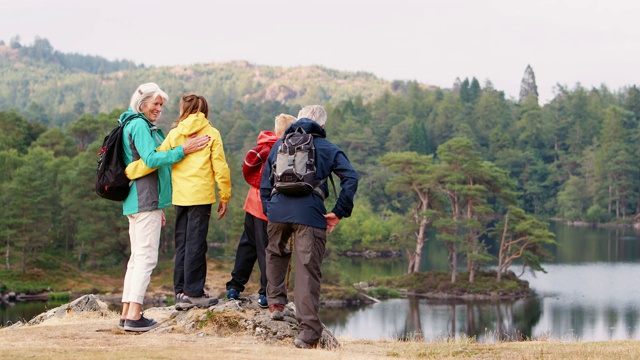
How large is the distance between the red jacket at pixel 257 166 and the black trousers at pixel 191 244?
39 cm

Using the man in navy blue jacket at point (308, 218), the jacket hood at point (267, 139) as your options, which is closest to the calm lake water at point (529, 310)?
the jacket hood at point (267, 139)

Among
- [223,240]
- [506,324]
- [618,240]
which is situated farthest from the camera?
[618,240]

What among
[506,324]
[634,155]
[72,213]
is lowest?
[506,324]

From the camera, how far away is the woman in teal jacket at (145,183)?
6348 millimetres

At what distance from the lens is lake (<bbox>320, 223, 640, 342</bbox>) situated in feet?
86.9

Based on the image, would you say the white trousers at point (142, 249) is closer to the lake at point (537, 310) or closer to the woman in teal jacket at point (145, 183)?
the woman in teal jacket at point (145, 183)

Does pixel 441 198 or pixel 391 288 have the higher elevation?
pixel 441 198

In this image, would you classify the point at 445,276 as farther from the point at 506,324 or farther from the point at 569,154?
the point at 569,154

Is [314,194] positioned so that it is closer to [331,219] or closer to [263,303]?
[331,219]

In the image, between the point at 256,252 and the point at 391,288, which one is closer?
the point at 256,252

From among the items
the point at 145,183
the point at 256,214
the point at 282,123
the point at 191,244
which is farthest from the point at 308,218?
the point at 145,183

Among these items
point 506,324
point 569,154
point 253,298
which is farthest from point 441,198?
point 569,154

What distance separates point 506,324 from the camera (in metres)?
29.4

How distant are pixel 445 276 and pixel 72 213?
54.6ft
